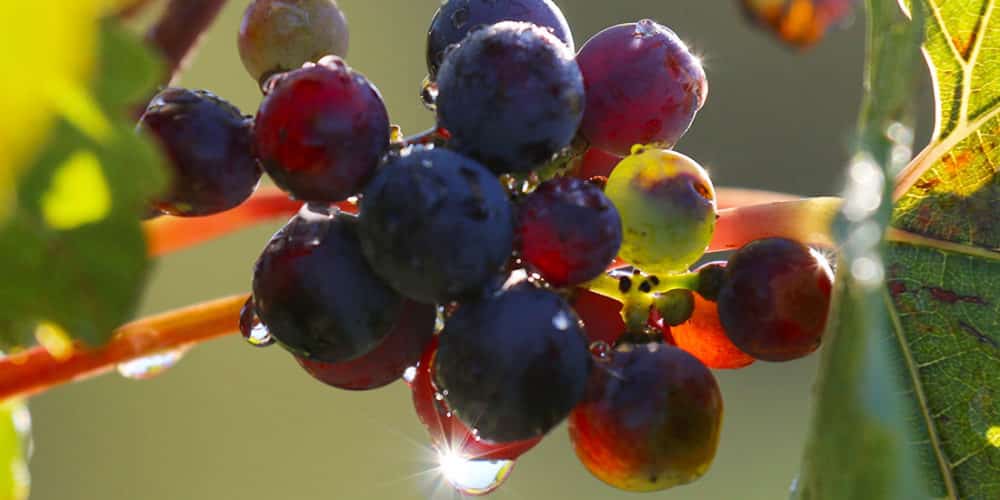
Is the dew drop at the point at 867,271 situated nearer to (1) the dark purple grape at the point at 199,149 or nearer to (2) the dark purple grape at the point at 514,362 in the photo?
(2) the dark purple grape at the point at 514,362

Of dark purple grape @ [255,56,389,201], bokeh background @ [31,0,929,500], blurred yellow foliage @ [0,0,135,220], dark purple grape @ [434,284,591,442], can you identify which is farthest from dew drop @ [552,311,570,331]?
bokeh background @ [31,0,929,500]

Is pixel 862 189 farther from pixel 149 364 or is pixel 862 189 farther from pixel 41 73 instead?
pixel 149 364

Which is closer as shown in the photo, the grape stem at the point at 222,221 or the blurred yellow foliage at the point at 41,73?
the blurred yellow foliage at the point at 41,73

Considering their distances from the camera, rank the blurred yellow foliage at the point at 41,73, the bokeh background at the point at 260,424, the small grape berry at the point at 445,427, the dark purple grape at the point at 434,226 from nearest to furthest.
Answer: the blurred yellow foliage at the point at 41,73, the dark purple grape at the point at 434,226, the small grape berry at the point at 445,427, the bokeh background at the point at 260,424

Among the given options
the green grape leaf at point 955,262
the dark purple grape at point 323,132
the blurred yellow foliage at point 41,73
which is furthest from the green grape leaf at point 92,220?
the green grape leaf at point 955,262

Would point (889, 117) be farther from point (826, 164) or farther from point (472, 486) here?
point (826, 164)
